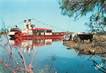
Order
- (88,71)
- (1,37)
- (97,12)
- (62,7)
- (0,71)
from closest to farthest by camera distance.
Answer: (1,37)
(0,71)
(97,12)
(62,7)
(88,71)

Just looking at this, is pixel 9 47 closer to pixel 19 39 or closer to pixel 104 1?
pixel 19 39

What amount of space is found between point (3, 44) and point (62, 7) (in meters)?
9.13

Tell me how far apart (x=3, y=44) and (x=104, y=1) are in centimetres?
719

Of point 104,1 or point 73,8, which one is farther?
point 73,8

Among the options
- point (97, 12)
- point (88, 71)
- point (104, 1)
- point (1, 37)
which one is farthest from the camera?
point (88, 71)

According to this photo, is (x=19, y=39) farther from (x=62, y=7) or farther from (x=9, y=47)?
(x=62, y=7)

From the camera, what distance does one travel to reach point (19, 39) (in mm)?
5648

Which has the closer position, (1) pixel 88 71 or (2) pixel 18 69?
(2) pixel 18 69

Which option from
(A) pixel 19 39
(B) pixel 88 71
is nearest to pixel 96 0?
(B) pixel 88 71

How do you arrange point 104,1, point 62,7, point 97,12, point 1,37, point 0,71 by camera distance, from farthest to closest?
1. point 62,7
2. point 97,12
3. point 104,1
4. point 0,71
5. point 1,37

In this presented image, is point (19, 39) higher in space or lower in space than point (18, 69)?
higher

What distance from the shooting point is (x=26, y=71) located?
16.8 feet

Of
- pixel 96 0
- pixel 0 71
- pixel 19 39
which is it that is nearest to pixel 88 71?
pixel 96 0

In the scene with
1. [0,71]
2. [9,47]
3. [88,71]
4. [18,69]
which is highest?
[9,47]
